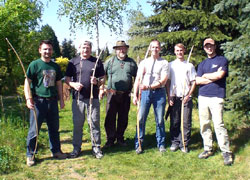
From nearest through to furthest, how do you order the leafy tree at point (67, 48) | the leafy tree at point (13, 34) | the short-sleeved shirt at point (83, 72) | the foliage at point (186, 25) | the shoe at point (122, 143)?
1. the short-sleeved shirt at point (83, 72)
2. the shoe at point (122, 143)
3. the leafy tree at point (13, 34)
4. the foliage at point (186, 25)
5. the leafy tree at point (67, 48)

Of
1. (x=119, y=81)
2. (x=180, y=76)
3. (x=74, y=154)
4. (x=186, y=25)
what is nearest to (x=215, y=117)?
(x=180, y=76)

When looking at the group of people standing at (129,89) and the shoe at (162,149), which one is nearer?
the group of people standing at (129,89)

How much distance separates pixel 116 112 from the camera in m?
4.97

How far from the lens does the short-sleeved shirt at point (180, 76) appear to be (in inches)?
170

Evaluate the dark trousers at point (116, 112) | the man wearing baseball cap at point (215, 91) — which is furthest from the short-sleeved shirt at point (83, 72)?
the man wearing baseball cap at point (215, 91)

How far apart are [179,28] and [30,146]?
20.6 ft

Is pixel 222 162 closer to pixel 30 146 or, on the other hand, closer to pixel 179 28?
pixel 30 146

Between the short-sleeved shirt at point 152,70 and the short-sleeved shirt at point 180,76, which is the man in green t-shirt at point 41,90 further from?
the short-sleeved shirt at point 180,76

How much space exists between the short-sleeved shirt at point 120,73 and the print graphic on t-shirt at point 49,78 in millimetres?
1048

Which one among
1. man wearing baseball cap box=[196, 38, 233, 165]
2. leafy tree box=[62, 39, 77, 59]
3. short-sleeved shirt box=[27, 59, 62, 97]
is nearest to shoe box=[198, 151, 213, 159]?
man wearing baseball cap box=[196, 38, 233, 165]

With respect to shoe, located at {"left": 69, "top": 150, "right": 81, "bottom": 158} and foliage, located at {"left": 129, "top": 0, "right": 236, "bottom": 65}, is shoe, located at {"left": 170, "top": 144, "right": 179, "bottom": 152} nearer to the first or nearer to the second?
shoe, located at {"left": 69, "top": 150, "right": 81, "bottom": 158}

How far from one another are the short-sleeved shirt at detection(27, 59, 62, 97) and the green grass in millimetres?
1200

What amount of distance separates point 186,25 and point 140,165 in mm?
5227

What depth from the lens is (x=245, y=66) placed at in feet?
15.7
